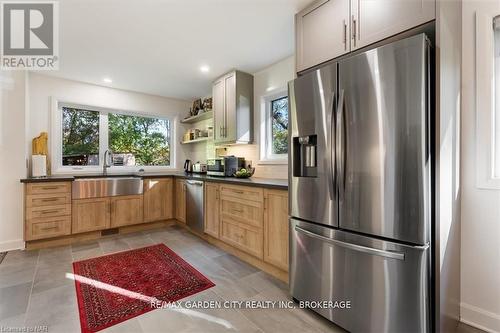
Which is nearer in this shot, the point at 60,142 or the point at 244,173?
the point at 244,173

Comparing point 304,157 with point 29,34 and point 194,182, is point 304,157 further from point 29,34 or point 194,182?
point 29,34

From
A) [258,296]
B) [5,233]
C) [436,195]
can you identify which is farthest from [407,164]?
[5,233]

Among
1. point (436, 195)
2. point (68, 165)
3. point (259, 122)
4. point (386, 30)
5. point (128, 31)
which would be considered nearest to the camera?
point (436, 195)

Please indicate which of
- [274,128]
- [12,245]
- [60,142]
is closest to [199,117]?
[274,128]

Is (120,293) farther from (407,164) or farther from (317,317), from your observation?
(407,164)

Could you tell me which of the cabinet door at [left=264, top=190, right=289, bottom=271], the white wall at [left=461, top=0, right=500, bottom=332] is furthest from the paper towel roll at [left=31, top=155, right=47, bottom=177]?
the white wall at [left=461, top=0, right=500, bottom=332]

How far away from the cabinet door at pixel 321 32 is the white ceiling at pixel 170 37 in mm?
172

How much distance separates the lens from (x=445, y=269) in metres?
1.39

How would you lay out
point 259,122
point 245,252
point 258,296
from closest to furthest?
point 258,296
point 245,252
point 259,122

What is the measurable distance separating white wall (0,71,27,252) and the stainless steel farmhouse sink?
0.62 metres

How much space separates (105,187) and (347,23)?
368cm

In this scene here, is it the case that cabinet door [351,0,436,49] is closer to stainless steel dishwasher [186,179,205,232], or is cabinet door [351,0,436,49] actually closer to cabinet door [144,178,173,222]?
stainless steel dishwasher [186,179,205,232]

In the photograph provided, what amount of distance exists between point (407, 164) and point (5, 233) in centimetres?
438

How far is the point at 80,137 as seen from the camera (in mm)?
3992
